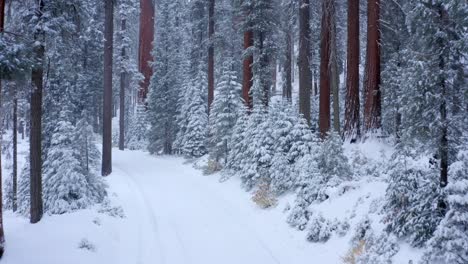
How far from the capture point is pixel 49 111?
18.5 meters

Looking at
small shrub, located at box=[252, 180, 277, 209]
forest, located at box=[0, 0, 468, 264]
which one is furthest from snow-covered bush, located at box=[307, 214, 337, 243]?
small shrub, located at box=[252, 180, 277, 209]

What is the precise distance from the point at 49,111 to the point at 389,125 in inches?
597

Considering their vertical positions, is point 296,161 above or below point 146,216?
above

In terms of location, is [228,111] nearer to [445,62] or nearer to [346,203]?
[346,203]

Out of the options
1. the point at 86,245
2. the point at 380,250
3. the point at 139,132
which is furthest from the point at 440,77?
the point at 139,132

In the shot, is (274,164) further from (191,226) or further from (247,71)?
(247,71)

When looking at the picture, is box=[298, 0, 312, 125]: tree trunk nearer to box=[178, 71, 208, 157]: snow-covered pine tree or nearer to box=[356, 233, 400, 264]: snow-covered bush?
box=[356, 233, 400, 264]: snow-covered bush

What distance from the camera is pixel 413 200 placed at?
714 cm

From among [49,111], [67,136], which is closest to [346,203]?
[67,136]

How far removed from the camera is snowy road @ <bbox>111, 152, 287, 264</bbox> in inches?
351

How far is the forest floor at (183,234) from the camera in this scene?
8477 mm

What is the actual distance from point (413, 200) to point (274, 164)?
21.9 ft

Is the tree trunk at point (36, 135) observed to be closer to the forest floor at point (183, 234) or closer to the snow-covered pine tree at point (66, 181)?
the forest floor at point (183, 234)

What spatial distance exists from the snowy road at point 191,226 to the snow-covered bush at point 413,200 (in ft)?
9.00
